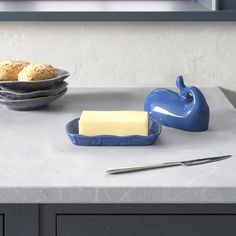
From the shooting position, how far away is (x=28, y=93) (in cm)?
188

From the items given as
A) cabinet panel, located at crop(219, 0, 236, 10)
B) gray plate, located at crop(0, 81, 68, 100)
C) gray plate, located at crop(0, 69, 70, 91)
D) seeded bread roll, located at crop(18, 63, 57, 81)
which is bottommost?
gray plate, located at crop(0, 81, 68, 100)

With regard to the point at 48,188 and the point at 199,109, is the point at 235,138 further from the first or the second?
the point at 48,188

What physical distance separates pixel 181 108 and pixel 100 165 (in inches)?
14.4

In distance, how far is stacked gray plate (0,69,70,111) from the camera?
188 cm

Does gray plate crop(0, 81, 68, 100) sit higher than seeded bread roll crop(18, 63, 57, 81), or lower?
lower

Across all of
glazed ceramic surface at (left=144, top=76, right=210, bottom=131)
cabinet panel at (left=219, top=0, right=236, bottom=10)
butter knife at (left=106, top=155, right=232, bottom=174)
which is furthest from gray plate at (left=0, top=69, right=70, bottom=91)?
cabinet panel at (left=219, top=0, right=236, bottom=10)
